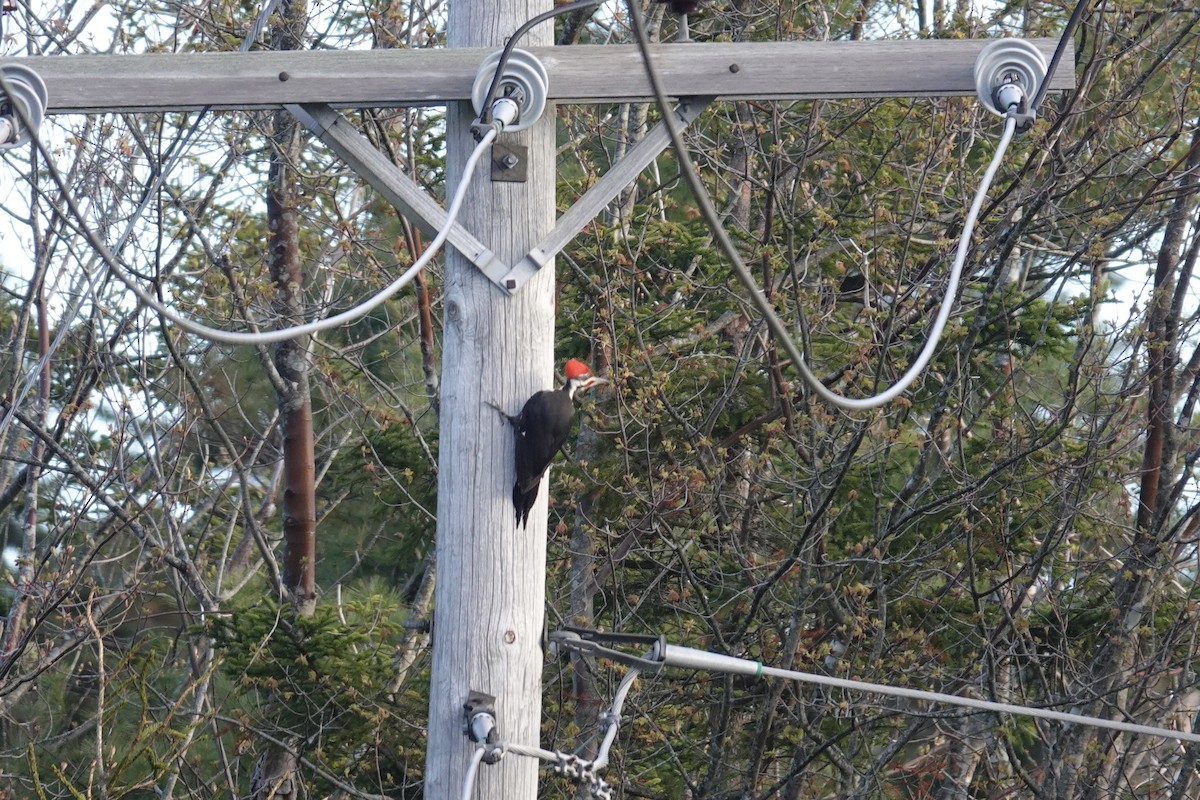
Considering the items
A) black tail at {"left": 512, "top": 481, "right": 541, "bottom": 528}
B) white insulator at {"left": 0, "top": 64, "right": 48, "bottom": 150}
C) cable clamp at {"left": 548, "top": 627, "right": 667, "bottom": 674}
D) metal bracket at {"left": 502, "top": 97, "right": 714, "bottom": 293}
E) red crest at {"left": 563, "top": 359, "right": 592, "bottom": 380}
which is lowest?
cable clamp at {"left": 548, "top": 627, "right": 667, "bottom": 674}

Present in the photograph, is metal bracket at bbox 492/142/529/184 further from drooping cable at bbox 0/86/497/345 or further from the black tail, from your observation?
the black tail

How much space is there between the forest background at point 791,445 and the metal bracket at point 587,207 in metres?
3.44

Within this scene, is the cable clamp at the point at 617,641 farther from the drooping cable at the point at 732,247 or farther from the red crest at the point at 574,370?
the red crest at the point at 574,370

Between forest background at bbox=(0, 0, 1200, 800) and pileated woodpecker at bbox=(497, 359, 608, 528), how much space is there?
3.47 meters

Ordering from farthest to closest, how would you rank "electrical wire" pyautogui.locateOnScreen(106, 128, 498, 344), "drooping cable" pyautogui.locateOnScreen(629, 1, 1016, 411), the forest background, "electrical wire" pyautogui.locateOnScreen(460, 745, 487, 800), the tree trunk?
the tree trunk → the forest background → "electrical wire" pyautogui.locateOnScreen(460, 745, 487, 800) → "electrical wire" pyautogui.locateOnScreen(106, 128, 498, 344) → "drooping cable" pyautogui.locateOnScreen(629, 1, 1016, 411)

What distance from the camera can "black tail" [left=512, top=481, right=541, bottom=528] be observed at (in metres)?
3.86

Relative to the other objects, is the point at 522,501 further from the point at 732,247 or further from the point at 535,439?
the point at 732,247

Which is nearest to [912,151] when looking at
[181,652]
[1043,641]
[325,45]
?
[1043,641]

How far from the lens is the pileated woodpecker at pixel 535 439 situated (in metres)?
3.75

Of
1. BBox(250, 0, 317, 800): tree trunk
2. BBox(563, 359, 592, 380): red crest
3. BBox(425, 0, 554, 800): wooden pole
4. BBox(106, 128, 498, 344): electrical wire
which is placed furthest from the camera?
BBox(250, 0, 317, 800): tree trunk

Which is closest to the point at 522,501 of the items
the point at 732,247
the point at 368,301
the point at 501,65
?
the point at 368,301

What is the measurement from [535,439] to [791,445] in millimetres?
4938

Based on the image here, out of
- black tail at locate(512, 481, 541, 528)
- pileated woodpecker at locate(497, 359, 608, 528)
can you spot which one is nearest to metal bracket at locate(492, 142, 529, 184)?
pileated woodpecker at locate(497, 359, 608, 528)

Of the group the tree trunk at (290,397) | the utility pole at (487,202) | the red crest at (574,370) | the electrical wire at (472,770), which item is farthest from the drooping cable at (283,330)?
the tree trunk at (290,397)
